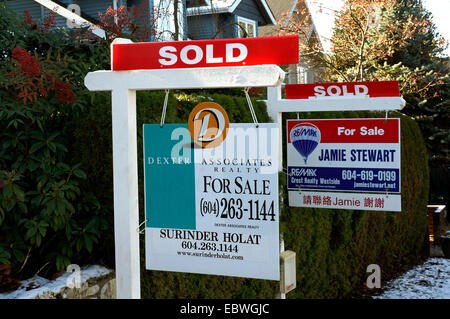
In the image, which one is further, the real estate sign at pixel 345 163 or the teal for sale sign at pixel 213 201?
the real estate sign at pixel 345 163

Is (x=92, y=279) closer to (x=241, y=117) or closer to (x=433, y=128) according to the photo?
(x=241, y=117)

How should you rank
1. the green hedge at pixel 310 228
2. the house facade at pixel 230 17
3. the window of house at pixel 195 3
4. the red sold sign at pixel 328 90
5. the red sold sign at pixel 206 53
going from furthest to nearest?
the house facade at pixel 230 17 < the window of house at pixel 195 3 < the red sold sign at pixel 328 90 < the green hedge at pixel 310 228 < the red sold sign at pixel 206 53

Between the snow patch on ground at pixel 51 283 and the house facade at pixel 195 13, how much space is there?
7.99m

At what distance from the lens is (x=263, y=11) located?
21062mm

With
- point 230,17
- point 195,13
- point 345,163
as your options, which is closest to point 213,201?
point 345,163

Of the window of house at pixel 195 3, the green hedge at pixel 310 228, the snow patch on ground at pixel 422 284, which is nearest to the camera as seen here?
the green hedge at pixel 310 228

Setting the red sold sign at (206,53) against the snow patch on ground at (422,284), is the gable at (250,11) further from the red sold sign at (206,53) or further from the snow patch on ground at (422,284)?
the red sold sign at (206,53)

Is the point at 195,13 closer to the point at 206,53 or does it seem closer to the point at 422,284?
the point at 422,284

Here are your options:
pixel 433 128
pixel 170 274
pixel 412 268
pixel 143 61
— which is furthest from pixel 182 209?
pixel 433 128

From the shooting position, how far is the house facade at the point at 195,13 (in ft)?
44.9

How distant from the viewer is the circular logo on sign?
3104mm

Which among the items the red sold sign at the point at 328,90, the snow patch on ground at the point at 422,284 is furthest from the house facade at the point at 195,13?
the snow patch on ground at the point at 422,284

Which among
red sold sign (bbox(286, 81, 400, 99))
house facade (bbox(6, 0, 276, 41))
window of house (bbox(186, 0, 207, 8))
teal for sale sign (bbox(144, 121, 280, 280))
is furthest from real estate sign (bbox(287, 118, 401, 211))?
window of house (bbox(186, 0, 207, 8))

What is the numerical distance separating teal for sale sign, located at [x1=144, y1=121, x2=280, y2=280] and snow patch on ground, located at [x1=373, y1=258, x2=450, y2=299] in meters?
5.81
